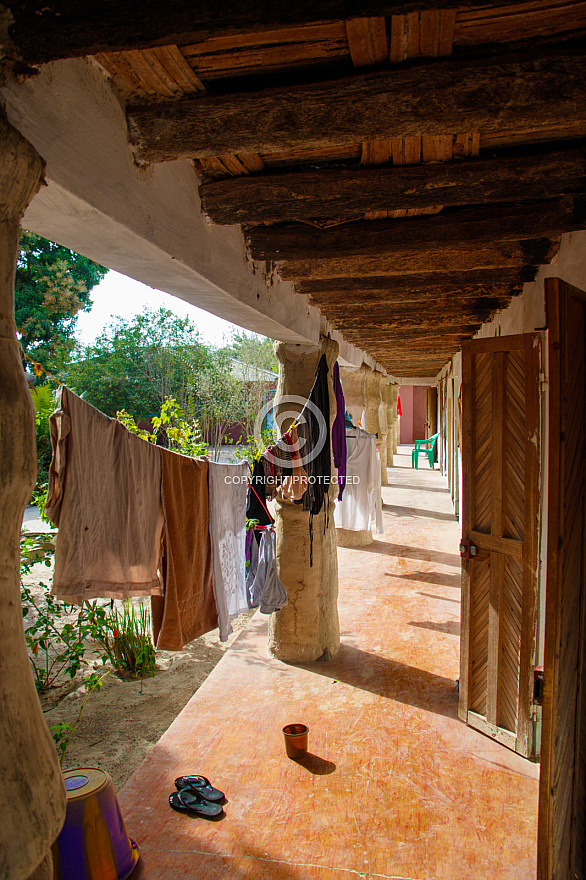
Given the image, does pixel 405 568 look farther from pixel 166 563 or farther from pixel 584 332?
pixel 584 332

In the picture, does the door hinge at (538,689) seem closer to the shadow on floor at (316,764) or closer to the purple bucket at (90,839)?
the shadow on floor at (316,764)

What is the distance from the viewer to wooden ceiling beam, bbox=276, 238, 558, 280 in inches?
126

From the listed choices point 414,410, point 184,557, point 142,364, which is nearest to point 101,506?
point 184,557

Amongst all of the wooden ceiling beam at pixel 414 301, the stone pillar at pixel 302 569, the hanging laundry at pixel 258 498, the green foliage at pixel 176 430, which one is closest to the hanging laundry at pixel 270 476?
the hanging laundry at pixel 258 498

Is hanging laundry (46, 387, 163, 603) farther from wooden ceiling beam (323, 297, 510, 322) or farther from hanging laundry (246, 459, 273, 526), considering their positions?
wooden ceiling beam (323, 297, 510, 322)

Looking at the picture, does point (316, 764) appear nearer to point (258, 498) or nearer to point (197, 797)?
point (197, 797)

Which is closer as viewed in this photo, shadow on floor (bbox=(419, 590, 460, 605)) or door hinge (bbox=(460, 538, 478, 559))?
door hinge (bbox=(460, 538, 478, 559))

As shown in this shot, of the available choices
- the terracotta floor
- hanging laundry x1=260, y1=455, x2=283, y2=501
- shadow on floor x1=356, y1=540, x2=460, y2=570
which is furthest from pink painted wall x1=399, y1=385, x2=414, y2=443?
hanging laundry x1=260, y1=455, x2=283, y2=501

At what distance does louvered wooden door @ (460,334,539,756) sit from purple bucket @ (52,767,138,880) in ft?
7.79

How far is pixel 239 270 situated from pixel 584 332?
1719 millimetres

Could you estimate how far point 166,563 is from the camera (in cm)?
329

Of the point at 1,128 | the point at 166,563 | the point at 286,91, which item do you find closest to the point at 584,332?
the point at 286,91

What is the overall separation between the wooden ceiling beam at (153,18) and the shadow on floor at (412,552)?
7378mm

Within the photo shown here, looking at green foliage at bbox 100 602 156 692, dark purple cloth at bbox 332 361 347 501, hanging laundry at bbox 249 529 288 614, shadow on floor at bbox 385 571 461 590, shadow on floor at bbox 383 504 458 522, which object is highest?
dark purple cloth at bbox 332 361 347 501
